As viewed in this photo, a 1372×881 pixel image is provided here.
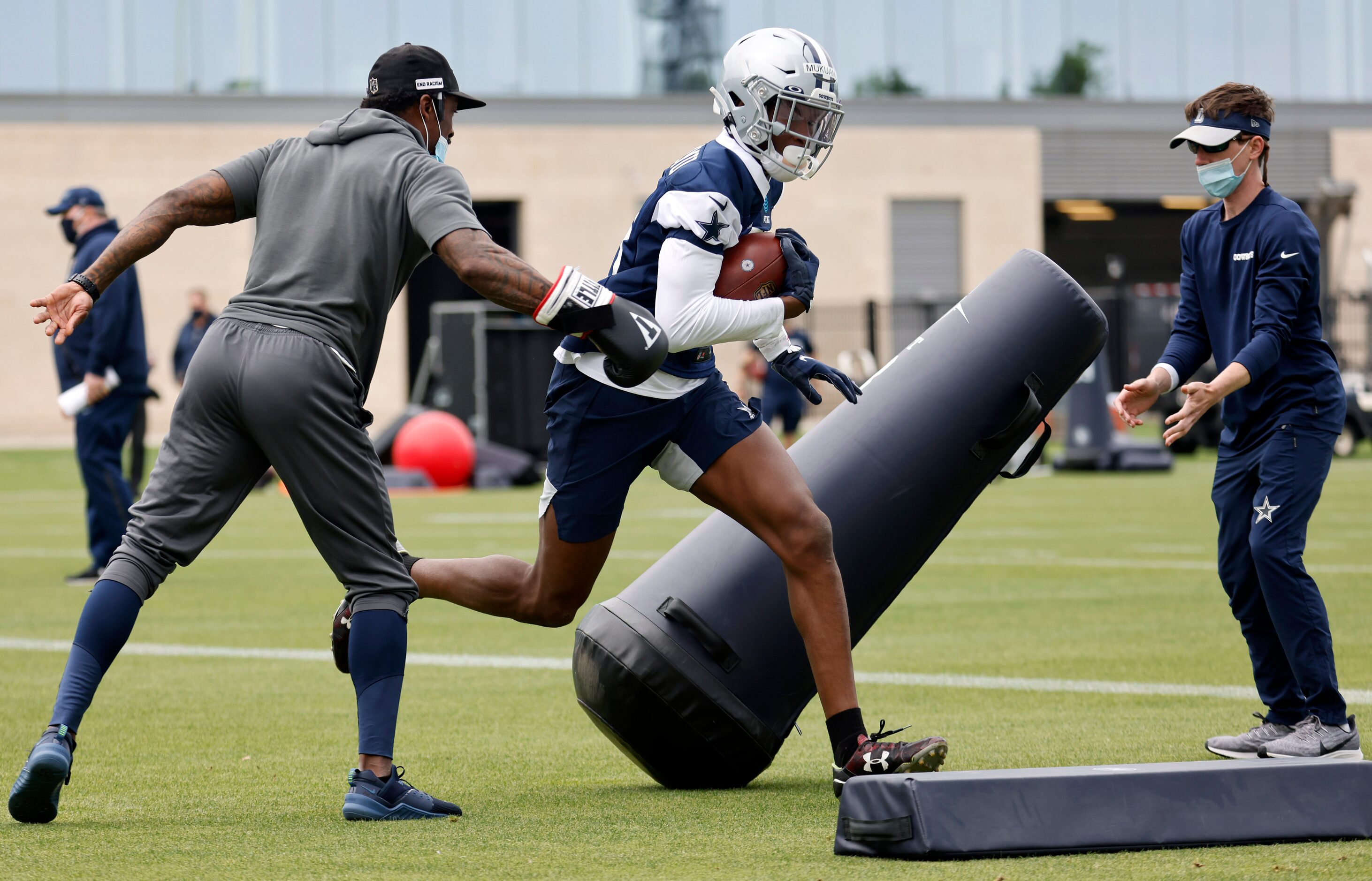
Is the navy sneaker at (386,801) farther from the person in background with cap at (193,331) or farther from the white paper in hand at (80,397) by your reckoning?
the person in background with cap at (193,331)

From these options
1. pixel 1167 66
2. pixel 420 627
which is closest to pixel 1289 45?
pixel 1167 66

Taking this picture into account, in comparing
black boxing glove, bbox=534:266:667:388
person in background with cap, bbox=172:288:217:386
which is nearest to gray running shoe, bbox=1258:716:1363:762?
black boxing glove, bbox=534:266:667:388

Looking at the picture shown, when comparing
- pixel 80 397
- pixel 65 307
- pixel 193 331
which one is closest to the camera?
pixel 65 307

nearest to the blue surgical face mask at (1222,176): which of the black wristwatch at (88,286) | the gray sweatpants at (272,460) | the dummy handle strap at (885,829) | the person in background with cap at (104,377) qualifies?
the dummy handle strap at (885,829)

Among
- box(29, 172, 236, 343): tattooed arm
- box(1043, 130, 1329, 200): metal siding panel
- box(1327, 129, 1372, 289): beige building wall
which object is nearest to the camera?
box(29, 172, 236, 343): tattooed arm

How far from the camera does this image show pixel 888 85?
40.3 meters

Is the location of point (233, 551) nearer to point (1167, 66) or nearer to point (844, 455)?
point (844, 455)

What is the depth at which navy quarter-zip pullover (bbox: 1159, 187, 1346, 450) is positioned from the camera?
16.8ft

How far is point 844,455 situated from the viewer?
5.30 metres

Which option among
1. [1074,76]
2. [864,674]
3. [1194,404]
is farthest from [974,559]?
[1074,76]

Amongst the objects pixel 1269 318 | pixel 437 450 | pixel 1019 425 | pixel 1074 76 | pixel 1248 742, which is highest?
pixel 1074 76

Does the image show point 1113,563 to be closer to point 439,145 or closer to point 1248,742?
point 1248,742

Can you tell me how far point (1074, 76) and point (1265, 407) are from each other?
124 ft

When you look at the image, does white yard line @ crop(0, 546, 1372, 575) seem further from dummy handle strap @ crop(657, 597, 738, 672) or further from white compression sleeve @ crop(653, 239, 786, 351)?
white compression sleeve @ crop(653, 239, 786, 351)
